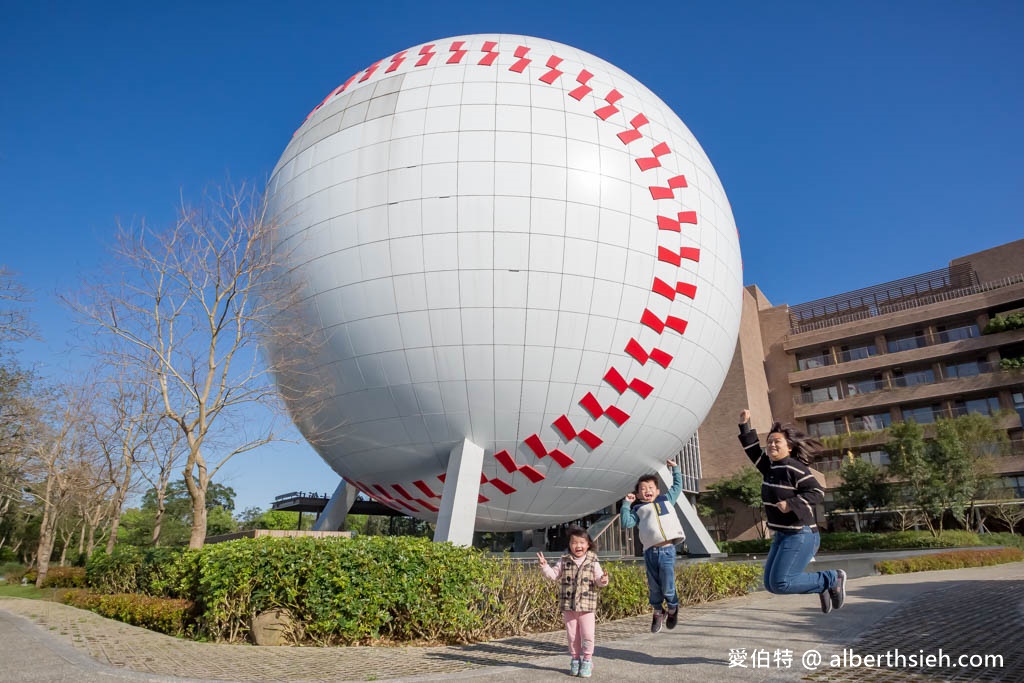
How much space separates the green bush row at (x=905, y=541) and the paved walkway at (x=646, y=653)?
22.6 meters

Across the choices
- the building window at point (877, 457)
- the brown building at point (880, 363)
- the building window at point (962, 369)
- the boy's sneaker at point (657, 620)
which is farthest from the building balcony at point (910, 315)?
the boy's sneaker at point (657, 620)

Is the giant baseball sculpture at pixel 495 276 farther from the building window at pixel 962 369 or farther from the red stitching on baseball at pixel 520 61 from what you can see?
the building window at pixel 962 369

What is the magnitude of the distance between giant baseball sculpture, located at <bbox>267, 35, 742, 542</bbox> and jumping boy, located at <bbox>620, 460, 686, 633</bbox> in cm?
710

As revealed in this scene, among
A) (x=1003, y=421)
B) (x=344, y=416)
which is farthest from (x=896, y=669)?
(x=1003, y=421)

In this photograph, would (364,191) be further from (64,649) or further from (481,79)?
(64,649)

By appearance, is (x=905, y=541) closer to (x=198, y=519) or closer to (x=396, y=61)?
(x=396, y=61)

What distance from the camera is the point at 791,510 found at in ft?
18.0

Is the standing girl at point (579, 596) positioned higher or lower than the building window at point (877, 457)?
lower

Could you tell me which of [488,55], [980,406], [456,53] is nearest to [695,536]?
[488,55]

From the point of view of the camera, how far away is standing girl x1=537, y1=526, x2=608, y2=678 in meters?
5.72

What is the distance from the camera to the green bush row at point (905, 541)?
2931cm

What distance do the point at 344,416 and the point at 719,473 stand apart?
37.9 meters

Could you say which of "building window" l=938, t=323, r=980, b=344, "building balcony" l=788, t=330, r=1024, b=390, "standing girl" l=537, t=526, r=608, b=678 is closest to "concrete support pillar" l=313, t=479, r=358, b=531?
"standing girl" l=537, t=526, r=608, b=678

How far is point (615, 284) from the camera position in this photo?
13789mm
